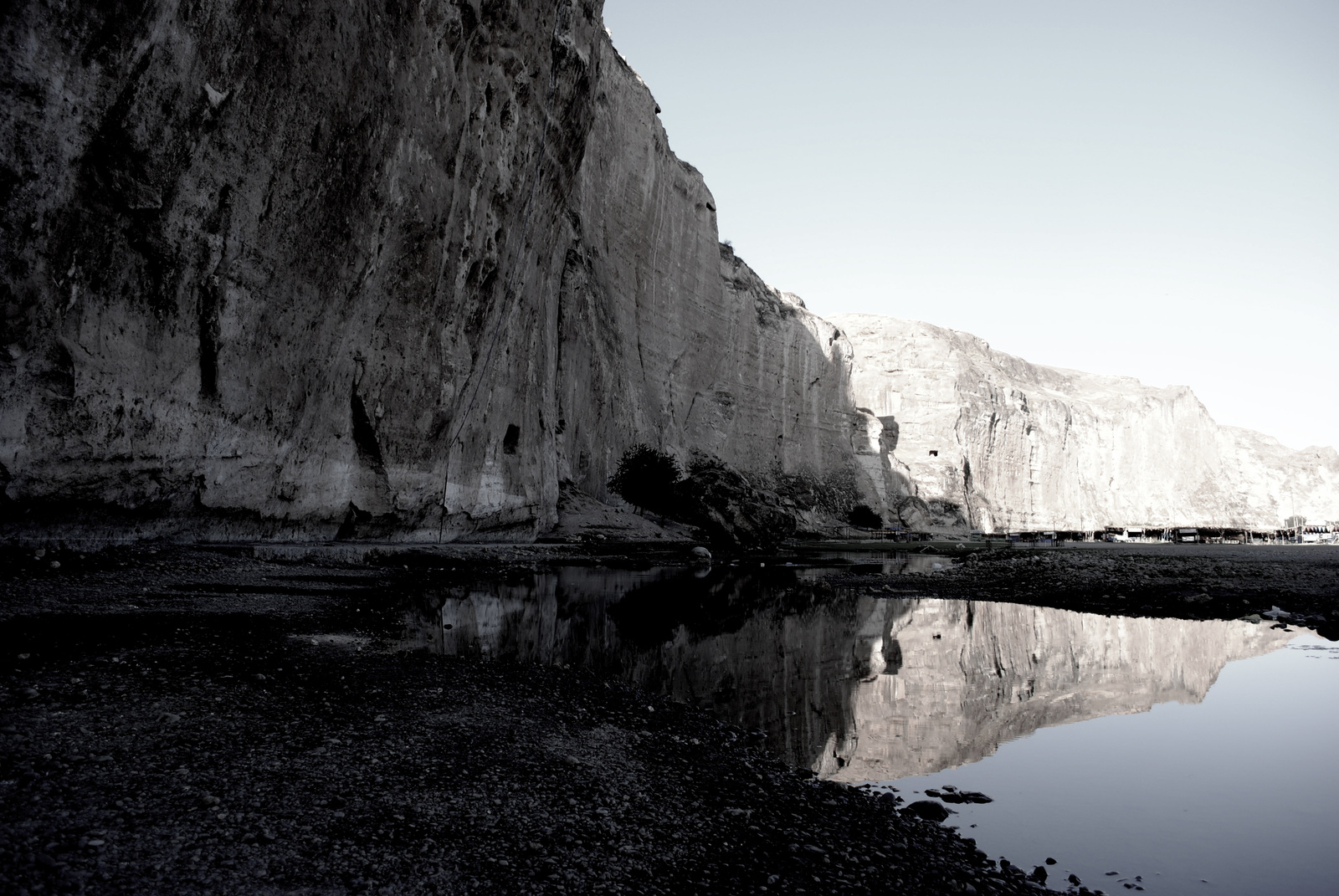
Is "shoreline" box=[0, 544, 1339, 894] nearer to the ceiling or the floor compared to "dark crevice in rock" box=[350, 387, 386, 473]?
nearer to the floor

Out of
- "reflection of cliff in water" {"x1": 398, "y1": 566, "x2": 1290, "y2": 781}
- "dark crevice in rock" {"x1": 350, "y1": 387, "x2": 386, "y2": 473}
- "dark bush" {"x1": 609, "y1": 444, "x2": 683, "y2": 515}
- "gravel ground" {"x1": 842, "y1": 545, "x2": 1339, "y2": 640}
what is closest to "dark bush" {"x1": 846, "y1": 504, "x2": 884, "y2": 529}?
"dark bush" {"x1": 609, "y1": 444, "x2": 683, "y2": 515}

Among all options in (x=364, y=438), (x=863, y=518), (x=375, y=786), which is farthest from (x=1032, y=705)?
(x=863, y=518)

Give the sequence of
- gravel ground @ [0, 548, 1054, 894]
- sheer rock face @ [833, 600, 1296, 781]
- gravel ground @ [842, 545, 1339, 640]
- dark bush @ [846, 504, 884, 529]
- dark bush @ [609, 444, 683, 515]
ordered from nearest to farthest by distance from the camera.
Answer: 1. gravel ground @ [0, 548, 1054, 894]
2. sheer rock face @ [833, 600, 1296, 781]
3. gravel ground @ [842, 545, 1339, 640]
4. dark bush @ [609, 444, 683, 515]
5. dark bush @ [846, 504, 884, 529]

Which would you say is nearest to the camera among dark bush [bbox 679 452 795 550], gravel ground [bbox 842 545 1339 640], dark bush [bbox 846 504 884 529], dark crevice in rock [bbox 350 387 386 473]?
gravel ground [bbox 842 545 1339 640]

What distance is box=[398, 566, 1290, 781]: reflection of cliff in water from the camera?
26.2 feet

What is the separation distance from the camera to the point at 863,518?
231 feet

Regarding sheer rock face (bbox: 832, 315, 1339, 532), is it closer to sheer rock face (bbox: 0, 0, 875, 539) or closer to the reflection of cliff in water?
sheer rock face (bbox: 0, 0, 875, 539)

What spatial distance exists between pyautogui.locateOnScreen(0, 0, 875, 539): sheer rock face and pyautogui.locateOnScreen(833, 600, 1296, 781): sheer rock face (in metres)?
11.4

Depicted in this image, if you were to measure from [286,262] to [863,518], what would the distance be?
6093 cm

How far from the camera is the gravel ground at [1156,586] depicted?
16.6m

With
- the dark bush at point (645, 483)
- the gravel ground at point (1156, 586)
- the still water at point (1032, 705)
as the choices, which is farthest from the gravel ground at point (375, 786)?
the dark bush at point (645, 483)

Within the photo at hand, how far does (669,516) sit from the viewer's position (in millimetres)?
46094

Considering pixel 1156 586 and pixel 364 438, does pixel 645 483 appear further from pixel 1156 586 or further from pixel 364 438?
pixel 1156 586

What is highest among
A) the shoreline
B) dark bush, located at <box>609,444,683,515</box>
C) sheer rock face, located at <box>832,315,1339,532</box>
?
sheer rock face, located at <box>832,315,1339,532</box>
